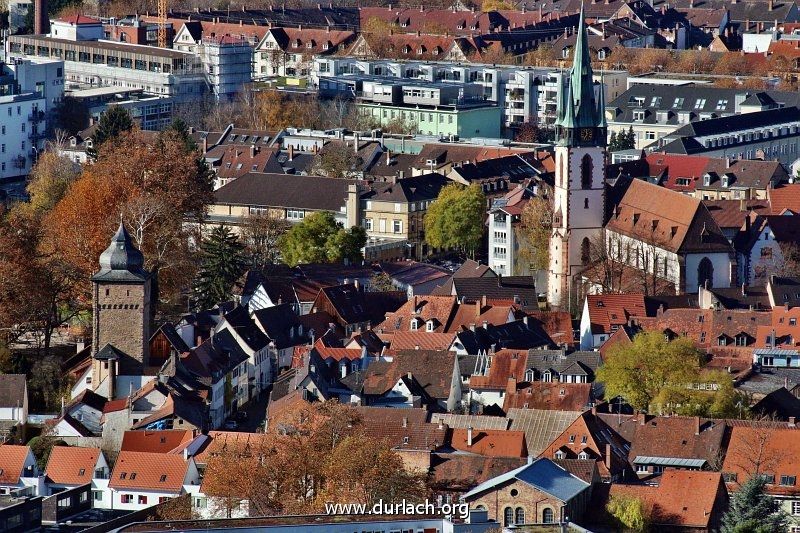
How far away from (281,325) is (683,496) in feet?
82.7

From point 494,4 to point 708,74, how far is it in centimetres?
4007

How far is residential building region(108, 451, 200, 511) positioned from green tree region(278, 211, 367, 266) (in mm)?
28893

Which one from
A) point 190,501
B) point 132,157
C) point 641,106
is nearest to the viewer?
point 190,501

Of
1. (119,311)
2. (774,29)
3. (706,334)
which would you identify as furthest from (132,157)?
(774,29)

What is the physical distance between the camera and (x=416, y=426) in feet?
234

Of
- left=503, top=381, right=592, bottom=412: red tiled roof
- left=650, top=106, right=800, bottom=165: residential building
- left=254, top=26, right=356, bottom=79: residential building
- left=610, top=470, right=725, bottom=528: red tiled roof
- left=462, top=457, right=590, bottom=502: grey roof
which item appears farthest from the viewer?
left=254, top=26, right=356, bottom=79: residential building

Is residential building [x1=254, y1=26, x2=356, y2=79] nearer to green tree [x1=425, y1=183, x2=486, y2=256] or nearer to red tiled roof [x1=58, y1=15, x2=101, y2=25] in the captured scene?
red tiled roof [x1=58, y1=15, x2=101, y2=25]

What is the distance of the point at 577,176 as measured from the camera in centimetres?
9950

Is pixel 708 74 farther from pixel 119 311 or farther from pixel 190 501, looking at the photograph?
pixel 190 501

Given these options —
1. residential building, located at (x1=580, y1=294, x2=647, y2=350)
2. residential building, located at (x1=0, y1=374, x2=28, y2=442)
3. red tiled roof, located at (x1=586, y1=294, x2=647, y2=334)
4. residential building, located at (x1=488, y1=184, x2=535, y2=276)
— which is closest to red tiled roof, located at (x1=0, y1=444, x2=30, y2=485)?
residential building, located at (x1=0, y1=374, x2=28, y2=442)

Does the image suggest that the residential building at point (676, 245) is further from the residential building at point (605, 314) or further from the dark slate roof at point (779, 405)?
the dark slate roof at point (779, 405)

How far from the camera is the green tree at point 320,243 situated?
10056 centimetres

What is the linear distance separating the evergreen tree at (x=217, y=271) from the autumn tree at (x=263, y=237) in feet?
18.7

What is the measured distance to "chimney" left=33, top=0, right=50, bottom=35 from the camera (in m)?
164
